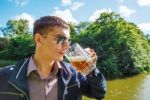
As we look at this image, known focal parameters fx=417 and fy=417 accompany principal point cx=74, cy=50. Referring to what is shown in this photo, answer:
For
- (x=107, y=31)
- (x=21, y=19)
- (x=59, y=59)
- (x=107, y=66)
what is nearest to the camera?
(x=59, y=59)

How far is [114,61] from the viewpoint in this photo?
3984 centimetres

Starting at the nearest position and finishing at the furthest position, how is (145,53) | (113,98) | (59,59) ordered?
1. (59,59)
2. (113,98)
3. (145,53)

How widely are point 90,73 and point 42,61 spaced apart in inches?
13.1

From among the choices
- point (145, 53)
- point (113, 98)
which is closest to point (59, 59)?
point (113, 98)

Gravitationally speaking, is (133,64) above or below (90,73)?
below

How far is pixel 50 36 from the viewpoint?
2789 mm

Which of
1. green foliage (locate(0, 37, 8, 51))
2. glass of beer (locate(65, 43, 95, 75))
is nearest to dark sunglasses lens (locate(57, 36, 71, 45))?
glass of beer (locate(65, 43, 95, 75))

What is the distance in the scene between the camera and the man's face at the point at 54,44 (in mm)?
2705

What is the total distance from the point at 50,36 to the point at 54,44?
73 mm

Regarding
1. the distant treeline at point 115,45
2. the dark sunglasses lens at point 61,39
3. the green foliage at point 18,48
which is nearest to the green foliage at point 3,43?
the green foliage at point 18,48

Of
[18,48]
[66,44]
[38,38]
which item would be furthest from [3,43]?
[66,44]

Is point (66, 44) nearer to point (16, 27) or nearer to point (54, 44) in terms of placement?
point (54, 44)

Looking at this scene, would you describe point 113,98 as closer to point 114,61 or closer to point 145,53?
point 114,61

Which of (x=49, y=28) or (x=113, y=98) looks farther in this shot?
(x=113, y=98)
